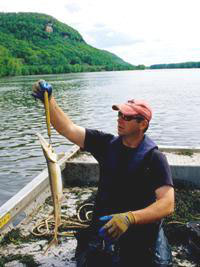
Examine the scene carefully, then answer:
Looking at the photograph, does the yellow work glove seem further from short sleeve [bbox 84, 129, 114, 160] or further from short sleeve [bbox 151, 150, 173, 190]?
short sleeve [bbox 84, 129, 114, 160]

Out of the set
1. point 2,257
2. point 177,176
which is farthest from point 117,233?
point 177,176

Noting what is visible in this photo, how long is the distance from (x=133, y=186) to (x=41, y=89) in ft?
5.00

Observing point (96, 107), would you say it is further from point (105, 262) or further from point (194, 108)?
point (105, 262)

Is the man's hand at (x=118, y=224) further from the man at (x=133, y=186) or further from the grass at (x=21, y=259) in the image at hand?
the grass at (x=21, y=259)

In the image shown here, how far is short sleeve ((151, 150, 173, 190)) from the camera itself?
372 cm

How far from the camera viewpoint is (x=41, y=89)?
4.23 metres

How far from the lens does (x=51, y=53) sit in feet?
593

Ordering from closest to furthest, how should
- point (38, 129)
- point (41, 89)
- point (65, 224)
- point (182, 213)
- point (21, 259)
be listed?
point (41, 89)
point (21, 259)
point (65, 224)
point (182, 213)
point (38, 129)

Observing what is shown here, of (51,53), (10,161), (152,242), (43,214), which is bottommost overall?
(51,53)

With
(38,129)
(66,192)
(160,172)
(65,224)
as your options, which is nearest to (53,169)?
(160,172)

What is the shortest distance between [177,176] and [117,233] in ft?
14.1

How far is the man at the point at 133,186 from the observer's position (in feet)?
12.4

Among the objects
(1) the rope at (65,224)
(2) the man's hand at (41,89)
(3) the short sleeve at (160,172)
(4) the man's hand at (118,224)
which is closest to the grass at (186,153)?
(1) the rope at (65,224)

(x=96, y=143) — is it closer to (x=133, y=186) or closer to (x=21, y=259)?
(x=133, y=186)
